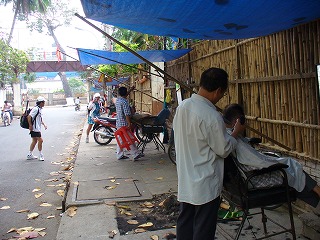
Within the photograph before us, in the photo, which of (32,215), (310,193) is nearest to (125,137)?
(32,215)

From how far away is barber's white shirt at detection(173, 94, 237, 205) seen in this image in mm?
2559

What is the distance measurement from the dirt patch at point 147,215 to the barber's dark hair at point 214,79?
215 centimetres

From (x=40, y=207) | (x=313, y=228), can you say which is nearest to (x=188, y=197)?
(x=313, y=228)

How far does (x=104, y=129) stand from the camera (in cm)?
1138

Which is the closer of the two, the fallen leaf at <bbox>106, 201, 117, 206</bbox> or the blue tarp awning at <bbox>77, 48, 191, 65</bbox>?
the fallen leaf at <bbox>106, 201, 117, 206</bbox>

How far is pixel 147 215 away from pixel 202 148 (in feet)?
7.66

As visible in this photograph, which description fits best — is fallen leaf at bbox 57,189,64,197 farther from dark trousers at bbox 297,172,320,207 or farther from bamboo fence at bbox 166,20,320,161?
dark trousers at bbox 297,172,320,207

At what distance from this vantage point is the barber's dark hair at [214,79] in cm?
265

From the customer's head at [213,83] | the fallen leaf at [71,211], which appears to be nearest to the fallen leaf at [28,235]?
Result: the fallen leaf at [71,211]

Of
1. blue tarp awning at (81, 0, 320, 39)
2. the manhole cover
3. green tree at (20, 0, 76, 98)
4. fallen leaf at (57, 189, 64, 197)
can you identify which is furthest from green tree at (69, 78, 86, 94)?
blue tarp awning at (81, 0, 320, 39)

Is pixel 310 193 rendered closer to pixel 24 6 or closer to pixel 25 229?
pixel 25 229

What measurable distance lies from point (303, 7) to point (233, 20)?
74 cm

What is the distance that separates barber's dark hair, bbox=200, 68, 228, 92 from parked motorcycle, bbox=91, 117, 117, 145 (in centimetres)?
861

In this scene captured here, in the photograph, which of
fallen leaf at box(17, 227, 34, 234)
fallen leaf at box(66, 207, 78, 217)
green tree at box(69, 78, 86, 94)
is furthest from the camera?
green tree at box(69, 78, 86, 94)
